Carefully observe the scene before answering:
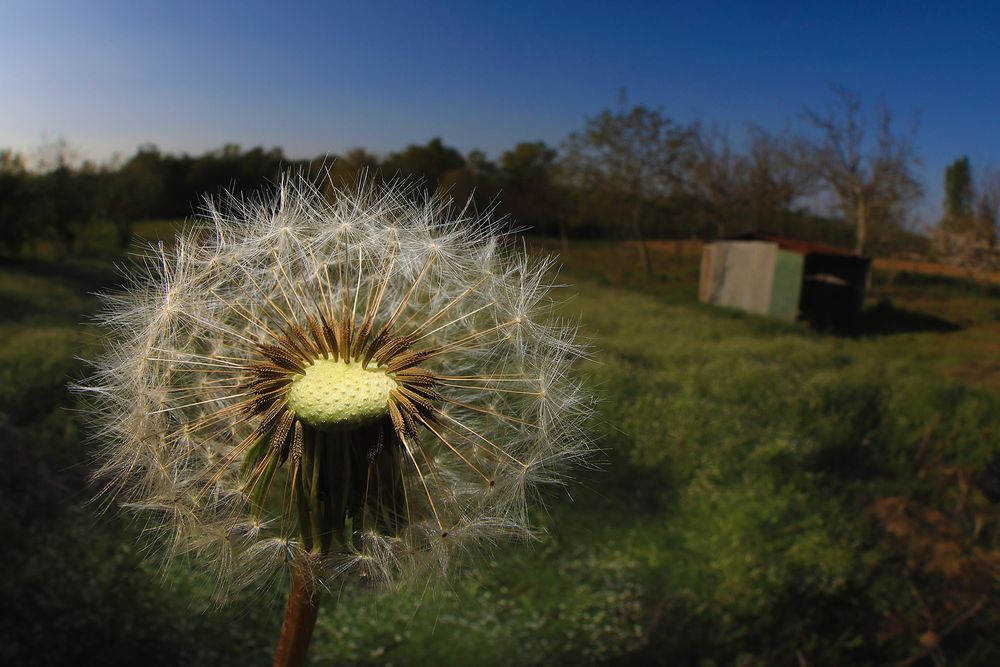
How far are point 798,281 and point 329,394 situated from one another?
51.6 ft

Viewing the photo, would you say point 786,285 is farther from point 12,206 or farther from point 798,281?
point 12,206

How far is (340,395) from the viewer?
1261 millimetres

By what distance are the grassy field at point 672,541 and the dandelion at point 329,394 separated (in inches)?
13.1

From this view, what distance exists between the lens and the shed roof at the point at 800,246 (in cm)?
1487

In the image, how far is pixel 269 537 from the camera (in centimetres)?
163

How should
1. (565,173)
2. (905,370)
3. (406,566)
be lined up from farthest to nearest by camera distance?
(565,173) < (905,370) < (406,566)

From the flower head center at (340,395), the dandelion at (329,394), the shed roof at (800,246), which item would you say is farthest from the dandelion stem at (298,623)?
the shed roof at (800,246)

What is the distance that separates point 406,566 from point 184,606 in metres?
4.17

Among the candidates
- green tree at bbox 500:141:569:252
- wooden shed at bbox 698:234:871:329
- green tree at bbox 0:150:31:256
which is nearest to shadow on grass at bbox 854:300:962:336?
wooden shed at bbox 698:234:871:329

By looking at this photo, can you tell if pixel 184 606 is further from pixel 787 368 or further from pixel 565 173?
pixel 565 173

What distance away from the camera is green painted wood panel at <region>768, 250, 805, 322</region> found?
15.2 metres

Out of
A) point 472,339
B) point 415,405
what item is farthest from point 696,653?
point 415,405

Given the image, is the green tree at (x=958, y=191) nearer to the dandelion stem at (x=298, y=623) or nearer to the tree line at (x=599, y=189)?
the tree line at (x=599, y=189)

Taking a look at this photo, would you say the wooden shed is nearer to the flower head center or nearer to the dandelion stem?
Result: the flower head center
